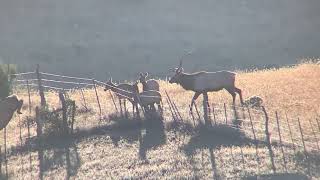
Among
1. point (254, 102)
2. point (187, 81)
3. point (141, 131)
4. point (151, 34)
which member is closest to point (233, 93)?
point (254, 102)

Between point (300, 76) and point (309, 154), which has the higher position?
point (300, 76)

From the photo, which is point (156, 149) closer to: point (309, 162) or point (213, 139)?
point (213, 139)

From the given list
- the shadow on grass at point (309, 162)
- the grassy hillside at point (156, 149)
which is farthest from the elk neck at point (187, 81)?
the shadow on grass at point (309, 162)

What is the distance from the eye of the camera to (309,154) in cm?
2053

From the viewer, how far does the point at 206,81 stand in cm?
2703

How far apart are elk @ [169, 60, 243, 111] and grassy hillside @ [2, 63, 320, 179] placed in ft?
2.38

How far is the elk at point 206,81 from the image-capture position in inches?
1062

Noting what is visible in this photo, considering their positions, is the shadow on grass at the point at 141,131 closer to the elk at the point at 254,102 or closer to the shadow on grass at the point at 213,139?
the shadow on grass at the point at 213,139

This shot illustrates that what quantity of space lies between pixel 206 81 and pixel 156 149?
5.76 metres

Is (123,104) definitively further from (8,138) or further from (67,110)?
(8,138)

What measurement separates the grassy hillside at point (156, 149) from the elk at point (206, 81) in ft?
2.38

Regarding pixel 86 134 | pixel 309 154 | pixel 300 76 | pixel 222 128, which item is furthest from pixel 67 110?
pixel 300 76

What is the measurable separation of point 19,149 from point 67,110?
2547 millimetres

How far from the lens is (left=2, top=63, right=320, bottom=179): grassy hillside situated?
782 inches
